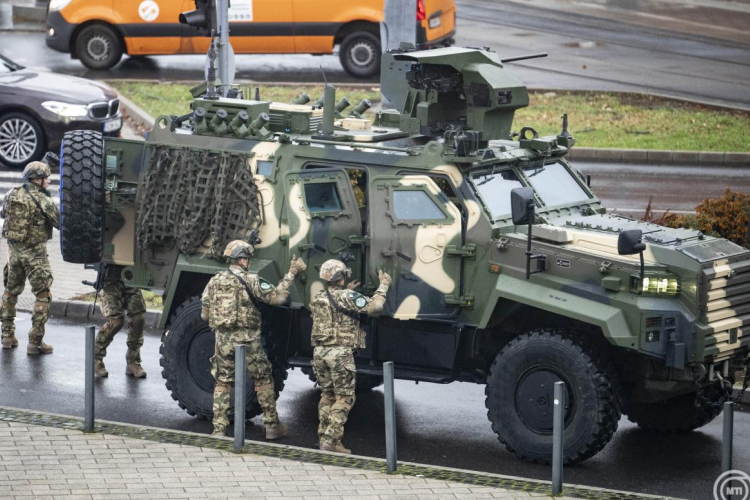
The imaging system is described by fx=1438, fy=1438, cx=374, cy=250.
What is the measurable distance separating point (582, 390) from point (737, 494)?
1.31m

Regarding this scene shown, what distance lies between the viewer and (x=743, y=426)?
12039 millimetres

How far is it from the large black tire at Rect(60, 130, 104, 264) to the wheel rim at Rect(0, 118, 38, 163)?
29.3 ft

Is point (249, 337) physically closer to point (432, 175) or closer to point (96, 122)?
point (432, 175)

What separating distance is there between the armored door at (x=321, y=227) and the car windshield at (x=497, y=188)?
1.02 m

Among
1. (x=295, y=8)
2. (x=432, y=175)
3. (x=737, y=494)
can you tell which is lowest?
(x=737, y=494)

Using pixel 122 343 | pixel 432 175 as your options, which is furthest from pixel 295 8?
pixel 432 175

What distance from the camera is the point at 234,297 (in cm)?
1110

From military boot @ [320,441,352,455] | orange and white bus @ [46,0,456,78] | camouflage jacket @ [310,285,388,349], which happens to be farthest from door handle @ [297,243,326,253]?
orange and white bus @ [46,0,456,78]

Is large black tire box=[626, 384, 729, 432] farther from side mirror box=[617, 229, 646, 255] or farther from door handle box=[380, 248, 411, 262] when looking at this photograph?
door handle box=[380, 248, 411, 262]

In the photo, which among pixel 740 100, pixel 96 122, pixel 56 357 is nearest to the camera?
pixel 56 357

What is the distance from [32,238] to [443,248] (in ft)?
14.9

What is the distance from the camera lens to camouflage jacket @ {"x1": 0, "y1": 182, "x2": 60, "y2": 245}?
13.7 m

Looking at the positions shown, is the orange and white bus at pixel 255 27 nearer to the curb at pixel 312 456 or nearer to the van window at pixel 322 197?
the van window at pixel 322 197

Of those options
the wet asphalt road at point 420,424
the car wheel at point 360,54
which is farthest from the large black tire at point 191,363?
the car wheel at point 360,54
